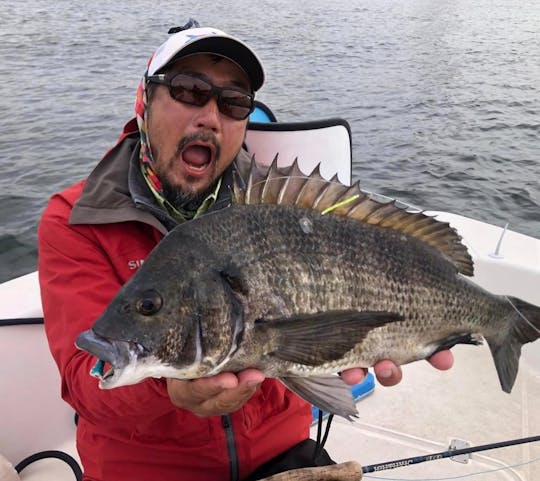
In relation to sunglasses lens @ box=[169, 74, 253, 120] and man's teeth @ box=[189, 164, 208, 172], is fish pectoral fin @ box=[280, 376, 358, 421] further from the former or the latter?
sunglasses lens @ box=[169, 74, 253, 120]

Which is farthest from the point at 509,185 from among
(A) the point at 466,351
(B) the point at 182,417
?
(B) the point at 182,417

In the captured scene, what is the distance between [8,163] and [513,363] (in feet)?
28.5

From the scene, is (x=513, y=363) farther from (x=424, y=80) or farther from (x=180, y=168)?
(x=424, y=80)

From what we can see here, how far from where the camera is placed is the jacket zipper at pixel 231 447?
2.12 metres

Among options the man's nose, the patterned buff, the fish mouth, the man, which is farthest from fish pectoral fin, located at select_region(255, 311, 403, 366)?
the man's nose

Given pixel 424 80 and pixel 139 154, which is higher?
pixel 139 154

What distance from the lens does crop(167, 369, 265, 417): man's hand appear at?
1.51m

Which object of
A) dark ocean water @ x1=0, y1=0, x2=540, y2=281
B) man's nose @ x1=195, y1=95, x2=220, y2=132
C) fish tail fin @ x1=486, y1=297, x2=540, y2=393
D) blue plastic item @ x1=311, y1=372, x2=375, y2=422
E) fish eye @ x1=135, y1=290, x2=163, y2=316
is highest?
man's nose @ x1=195, y1=95, x2=220, y2=132

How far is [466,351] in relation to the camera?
425cm

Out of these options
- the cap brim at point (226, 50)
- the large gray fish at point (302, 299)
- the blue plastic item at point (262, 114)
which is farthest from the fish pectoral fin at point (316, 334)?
the blue plastic item at point (262, 114)

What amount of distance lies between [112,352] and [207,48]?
4.61ft

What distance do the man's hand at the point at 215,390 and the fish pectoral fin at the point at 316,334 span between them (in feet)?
0.33

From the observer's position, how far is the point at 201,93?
7.50 feet

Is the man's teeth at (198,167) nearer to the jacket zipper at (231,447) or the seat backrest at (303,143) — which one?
the seat backrest at (303,143)
